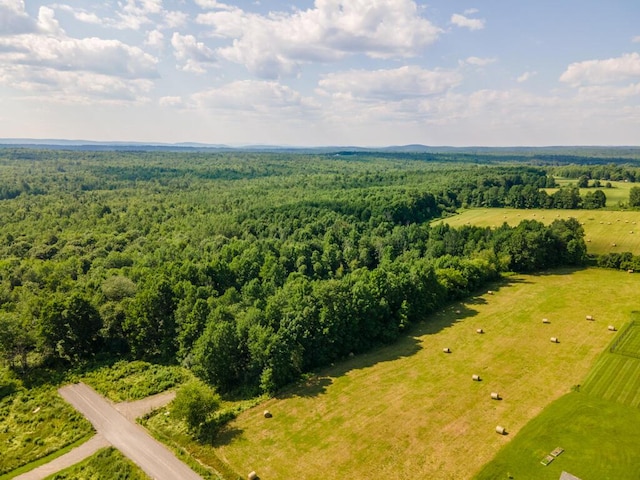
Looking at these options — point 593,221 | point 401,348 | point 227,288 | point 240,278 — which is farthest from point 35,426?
point 593,221

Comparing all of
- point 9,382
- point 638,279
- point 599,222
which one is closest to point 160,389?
point 9,382

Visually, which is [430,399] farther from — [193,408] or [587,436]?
[193,408]

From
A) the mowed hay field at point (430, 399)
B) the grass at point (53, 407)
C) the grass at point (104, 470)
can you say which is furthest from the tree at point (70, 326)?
the mowed hay field at point (430, 399)

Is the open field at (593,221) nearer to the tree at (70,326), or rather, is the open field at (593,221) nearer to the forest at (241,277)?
the forest at (241,277)

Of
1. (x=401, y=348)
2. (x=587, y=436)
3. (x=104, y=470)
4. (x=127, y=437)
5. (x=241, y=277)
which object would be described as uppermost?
(x=241, y=277)

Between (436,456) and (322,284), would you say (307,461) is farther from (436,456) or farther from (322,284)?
(322,284)

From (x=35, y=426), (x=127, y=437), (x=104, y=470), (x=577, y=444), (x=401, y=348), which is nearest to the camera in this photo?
(x=104, y=470)

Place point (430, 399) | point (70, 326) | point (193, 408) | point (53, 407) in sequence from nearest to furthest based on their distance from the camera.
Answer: point (193, 408), point (53, 407), point (430, 399), point (70, 326)
